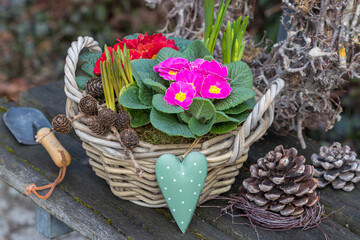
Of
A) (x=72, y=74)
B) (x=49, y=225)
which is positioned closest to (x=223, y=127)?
(x=72, y=74)

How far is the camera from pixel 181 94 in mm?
846

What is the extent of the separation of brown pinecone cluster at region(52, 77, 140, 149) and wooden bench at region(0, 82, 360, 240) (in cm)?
20

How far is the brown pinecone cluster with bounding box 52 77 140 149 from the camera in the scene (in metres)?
0.82

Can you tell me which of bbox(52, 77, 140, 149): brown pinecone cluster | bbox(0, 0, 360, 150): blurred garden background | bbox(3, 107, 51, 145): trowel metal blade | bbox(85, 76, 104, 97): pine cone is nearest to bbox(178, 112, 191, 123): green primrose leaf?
bbox(52, 77, 140, 149): brown pinecone cluster

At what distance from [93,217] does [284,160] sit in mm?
434

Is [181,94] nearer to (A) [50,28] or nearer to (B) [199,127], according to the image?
(B) [199,127]

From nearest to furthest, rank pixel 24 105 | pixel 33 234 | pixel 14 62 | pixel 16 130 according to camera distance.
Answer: pixel 16 130 → pixel 24 105 → pixel 33 234 → pixel 14 62

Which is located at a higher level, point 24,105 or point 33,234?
point 24,105

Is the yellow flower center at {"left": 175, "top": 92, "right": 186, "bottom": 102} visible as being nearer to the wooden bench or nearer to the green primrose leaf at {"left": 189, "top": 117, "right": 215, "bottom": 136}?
the green primrose leaf at {"left": 189, "top": 117, "right": 215, "bottom": 136}

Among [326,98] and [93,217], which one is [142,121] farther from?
[326,98]

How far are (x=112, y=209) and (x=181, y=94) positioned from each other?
0.32 meters

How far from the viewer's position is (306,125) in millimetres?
1291

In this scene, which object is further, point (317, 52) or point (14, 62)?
point (14, 62)

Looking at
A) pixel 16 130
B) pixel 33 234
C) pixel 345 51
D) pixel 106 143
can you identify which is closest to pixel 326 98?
pixel 345 51
